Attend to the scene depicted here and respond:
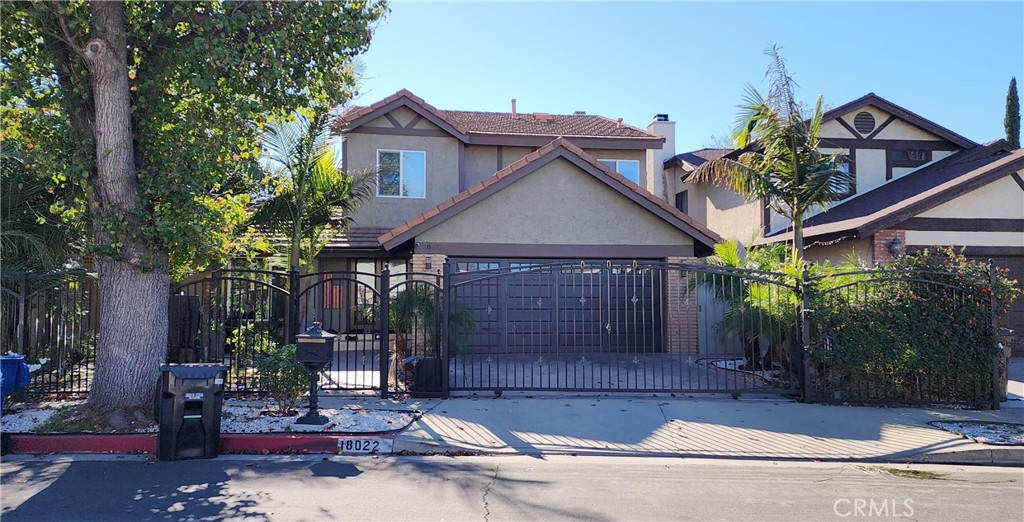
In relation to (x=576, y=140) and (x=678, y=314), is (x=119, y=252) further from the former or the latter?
(x=576, y=140)

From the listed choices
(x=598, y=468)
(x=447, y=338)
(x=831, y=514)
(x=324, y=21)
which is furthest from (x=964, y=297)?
(x=324, y=21)

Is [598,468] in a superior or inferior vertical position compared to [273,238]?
inferior

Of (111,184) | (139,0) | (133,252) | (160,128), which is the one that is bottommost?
(133,252)

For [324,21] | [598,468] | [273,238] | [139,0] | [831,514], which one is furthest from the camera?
[273,238]

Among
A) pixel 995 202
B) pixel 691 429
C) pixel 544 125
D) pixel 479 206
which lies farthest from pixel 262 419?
pixel 995 202

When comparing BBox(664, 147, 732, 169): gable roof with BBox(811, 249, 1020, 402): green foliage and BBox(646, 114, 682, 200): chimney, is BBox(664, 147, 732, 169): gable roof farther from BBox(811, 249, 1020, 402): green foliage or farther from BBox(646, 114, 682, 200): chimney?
BBox(811, 249, 1020, 402): green foliage

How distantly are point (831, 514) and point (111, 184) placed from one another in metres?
8.72

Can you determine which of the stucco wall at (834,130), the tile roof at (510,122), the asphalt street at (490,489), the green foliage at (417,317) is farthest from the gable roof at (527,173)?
the asphalt street at (490,489)

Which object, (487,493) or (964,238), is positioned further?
(964,238)

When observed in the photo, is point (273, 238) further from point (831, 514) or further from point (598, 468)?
point (831, 514)

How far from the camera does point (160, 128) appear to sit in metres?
8.91

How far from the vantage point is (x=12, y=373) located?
25.5 feet

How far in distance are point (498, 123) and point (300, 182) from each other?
872 centimetres

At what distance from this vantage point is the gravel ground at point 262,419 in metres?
8.09
